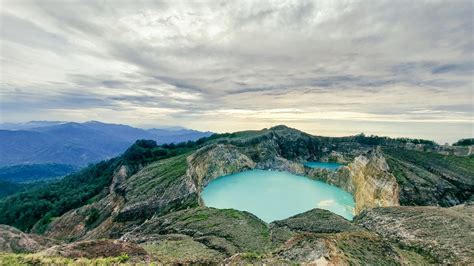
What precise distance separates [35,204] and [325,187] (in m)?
99.0

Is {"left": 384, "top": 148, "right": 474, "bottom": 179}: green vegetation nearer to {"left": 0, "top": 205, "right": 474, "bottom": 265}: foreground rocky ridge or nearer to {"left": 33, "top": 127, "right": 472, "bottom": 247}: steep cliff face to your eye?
{"left": 33, "top": 127, "right": 472, "bottom": 247}: steep cliff face

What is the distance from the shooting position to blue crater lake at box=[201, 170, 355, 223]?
58375mm

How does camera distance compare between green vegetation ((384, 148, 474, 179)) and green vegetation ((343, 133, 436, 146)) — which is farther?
Answer: green vegetation ((343, 133, 436, 146))

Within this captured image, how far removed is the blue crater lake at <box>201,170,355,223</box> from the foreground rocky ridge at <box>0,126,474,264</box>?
4135mm

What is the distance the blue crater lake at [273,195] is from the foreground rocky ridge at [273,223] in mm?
4135

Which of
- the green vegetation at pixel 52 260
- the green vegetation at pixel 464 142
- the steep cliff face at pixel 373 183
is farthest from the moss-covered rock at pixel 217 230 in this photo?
the green vegetation at pixel 464 142

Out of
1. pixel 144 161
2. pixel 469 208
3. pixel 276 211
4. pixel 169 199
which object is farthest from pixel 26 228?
pixel 469 208

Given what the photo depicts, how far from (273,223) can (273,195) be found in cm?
3281

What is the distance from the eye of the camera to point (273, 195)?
69.6 m

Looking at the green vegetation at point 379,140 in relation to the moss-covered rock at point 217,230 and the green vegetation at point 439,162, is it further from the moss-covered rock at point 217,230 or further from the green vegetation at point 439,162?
the moss-covered rock at point 217,230

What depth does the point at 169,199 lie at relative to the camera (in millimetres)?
54625

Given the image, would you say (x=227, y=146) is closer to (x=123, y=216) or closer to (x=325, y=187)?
(x=325, y=187)

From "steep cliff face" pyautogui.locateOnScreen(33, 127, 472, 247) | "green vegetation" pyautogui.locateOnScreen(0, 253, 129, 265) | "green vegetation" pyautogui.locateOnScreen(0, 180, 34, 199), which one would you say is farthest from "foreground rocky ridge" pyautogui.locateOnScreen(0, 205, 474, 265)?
"green vegetation" pyautogui.locateOnScreen(0, 180, 34, 199)

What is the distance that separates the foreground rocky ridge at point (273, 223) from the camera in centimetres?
2281
